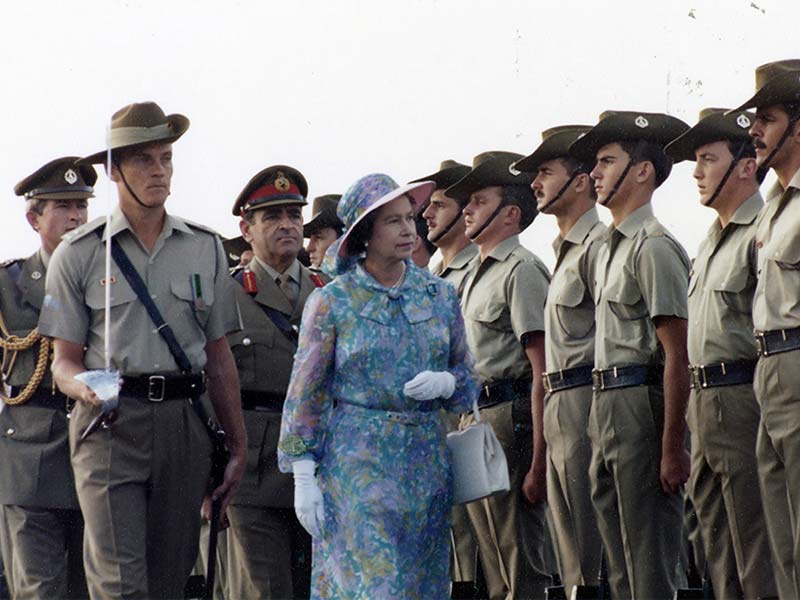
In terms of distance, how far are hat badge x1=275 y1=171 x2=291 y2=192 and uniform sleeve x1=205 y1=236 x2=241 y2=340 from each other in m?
1.95

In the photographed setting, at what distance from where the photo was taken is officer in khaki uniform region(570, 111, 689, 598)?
31.3 feet

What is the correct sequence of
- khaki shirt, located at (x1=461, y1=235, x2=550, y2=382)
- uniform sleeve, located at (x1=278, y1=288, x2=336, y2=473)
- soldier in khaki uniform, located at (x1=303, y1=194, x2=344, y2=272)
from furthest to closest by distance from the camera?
soldier in khaki uniform, located at (x1=303, y1=194, x2=344, y2=272) < khaki shirt, located at (x1=461, y1=235, x2=550, y2=382) < uniform sleeve, located at (x1=278, y1=288, x2=336, y2=473)

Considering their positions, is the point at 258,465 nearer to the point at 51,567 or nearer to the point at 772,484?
the point at 51,567

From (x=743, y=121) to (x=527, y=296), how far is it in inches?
70.9

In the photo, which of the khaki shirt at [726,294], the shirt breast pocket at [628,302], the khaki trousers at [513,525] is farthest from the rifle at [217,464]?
the khaki trousers at [513,525]

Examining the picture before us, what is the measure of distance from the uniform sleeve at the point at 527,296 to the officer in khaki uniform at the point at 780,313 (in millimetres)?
2135

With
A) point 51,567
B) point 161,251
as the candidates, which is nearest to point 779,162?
point 161,251

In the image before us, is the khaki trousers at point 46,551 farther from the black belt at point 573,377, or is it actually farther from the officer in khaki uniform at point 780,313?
the officer in khaki uniform at point 780,313

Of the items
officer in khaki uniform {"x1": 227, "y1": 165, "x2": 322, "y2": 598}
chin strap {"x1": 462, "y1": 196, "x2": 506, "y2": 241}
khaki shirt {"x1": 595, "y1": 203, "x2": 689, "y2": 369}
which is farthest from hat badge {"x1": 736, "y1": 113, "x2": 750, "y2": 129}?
officer in khaki uniform {"x1": 227, "y1": 165, "x2": 322, "y2": 598}

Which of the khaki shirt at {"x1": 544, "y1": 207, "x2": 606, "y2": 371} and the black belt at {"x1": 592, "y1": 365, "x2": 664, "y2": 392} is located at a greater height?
the khaki shirt at {"x1": 544, "y1": 207, "x2": 606, "y2": 371}

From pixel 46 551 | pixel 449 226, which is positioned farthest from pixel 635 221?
pixel 46 551

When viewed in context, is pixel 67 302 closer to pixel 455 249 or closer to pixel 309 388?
pixel 309 388

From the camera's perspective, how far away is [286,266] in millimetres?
10688

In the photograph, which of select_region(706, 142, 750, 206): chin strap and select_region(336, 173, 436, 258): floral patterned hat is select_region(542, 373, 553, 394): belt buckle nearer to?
select_region(706, 142, 750, 206): chin strap
